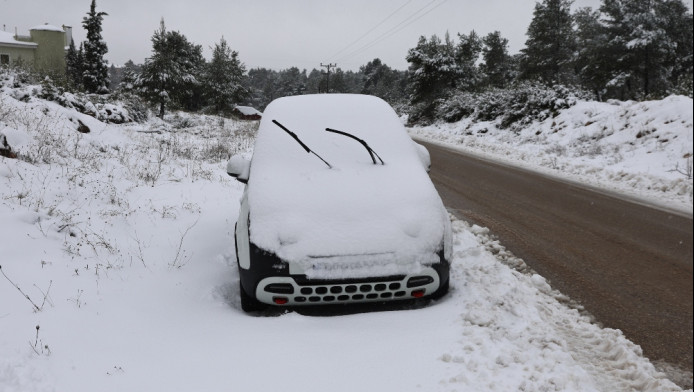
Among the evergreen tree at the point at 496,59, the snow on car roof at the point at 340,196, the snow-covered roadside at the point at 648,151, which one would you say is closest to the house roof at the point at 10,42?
the evergreen tree at the point at 496,59

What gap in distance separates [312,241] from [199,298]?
133cm

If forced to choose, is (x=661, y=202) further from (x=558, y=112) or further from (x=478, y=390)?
(x=558, y=112)

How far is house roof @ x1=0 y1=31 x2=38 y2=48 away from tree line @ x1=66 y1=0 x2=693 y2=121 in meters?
5.76

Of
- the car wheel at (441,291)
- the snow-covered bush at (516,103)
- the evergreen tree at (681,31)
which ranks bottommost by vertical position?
the car wheel at (441,291)

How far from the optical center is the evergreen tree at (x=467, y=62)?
101 feet

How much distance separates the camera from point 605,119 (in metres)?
2.14

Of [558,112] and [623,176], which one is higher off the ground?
[558,112]

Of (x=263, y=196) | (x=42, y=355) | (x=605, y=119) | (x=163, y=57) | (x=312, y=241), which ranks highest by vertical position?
(x=163, y=57)

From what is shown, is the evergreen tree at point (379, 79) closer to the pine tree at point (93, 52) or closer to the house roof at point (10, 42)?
the pine tree at point (93, 52)

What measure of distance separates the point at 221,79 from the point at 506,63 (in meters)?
35.1

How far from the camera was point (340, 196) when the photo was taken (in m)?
3.35

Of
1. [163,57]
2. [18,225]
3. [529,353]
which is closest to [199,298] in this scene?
[18,225]

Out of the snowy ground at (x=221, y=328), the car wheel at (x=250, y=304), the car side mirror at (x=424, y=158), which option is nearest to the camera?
the snowy ground at (x=221, y=328)

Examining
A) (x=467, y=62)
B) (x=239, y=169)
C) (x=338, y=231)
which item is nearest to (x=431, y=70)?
(x=467, y=62)
